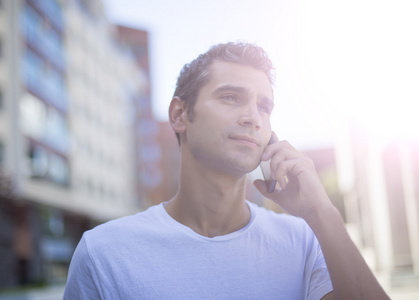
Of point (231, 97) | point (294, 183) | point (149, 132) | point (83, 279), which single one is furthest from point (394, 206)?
point (149, 132)

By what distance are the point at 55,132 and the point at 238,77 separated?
32.0 m

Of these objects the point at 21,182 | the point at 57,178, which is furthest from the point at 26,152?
the point at 57,178

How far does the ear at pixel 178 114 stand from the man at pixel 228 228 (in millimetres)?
16

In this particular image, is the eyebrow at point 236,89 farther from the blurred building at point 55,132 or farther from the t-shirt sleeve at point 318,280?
the blurred building at point 55,132

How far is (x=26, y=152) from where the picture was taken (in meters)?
28.1

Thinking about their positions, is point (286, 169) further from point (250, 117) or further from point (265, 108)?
point (265, 108)

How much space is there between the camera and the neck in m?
2.47

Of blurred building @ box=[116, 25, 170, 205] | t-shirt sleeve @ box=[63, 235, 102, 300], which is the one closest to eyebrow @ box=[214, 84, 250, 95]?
t-shirt sleeve @ box=[63, 235, 102, 300]

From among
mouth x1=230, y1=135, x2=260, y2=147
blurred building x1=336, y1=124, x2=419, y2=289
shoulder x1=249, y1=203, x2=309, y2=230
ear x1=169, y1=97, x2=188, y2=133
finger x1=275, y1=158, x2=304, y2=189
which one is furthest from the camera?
blurred building x1=336, y1=124, x2=419, y2=289

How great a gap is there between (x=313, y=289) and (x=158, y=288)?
777 mm

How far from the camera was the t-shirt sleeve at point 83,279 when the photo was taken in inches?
86.3

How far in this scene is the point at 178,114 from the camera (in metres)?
2.78

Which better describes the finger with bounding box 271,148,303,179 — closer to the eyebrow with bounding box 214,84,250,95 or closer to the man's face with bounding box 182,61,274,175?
the man's face with bounding box 182,61,274,175

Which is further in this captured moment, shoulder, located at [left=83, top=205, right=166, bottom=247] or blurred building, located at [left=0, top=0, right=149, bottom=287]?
blurred building, located at [left=0, top=0, right=149, bottom=287]
